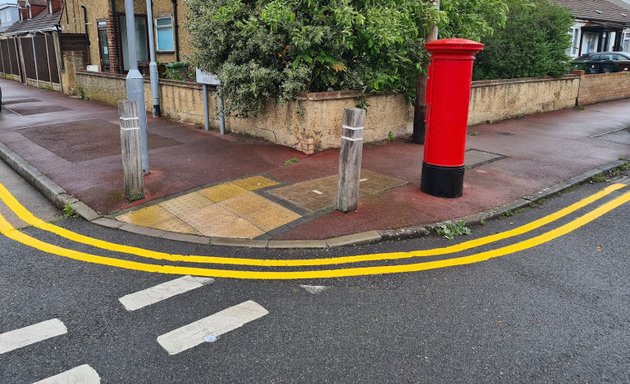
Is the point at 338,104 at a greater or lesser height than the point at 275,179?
greater

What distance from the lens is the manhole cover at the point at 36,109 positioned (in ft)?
48.0

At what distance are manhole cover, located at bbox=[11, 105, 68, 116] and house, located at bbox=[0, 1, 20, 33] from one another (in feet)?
96.8

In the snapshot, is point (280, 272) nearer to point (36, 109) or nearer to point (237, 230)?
point (237, 230)

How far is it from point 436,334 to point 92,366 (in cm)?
240

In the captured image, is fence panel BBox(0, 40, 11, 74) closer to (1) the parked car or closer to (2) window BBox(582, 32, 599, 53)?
(1) the parked car

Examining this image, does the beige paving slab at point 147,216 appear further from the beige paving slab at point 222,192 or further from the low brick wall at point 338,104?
the low brick wall at point 338,104

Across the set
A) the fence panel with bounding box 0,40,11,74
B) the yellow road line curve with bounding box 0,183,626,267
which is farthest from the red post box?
the fence panel with bounding box 0,40,11,74

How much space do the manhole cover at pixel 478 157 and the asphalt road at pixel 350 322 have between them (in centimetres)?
357

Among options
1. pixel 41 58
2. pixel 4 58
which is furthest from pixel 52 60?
pixel 4 58

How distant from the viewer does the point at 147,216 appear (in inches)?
235

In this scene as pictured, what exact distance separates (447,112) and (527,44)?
959 centimetres

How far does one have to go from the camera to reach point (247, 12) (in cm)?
891

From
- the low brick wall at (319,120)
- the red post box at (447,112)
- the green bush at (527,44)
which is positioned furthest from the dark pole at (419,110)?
the green bush at (527,44)

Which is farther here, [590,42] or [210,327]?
[590,42]
